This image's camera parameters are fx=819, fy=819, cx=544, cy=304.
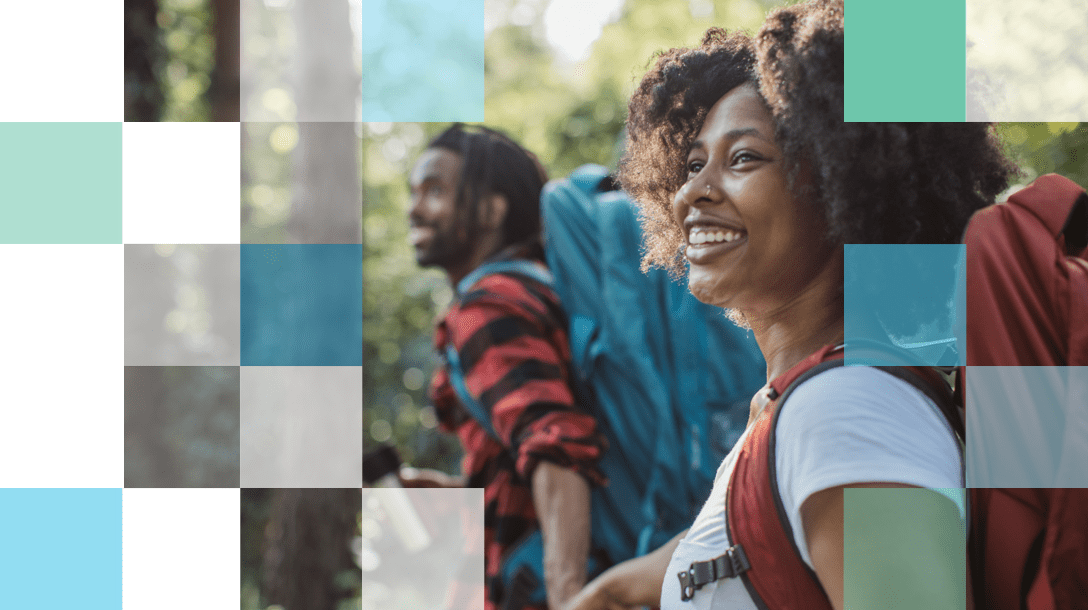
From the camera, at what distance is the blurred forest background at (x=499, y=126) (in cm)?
577

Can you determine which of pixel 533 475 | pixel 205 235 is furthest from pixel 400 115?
pixel 533 475

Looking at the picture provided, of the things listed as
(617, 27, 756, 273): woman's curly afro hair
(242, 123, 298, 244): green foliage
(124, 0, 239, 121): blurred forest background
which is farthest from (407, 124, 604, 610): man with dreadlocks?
(242, 123, 298, 244): green foliage

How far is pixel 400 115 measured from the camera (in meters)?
7.21

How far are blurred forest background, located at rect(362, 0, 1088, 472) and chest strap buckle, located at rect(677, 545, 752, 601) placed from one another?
4.18 meters

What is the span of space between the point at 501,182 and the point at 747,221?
6.43ft

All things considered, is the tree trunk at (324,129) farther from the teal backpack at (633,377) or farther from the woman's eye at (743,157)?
the woman's eye at (743,157)

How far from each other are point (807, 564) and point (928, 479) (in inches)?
5.9

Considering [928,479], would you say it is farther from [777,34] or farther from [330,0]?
[330,0]

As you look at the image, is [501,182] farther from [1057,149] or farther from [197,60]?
[197,60]
